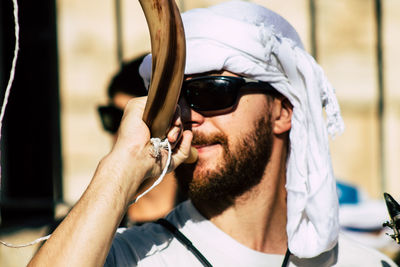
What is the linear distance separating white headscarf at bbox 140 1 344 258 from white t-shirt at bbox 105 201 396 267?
0.49 feet

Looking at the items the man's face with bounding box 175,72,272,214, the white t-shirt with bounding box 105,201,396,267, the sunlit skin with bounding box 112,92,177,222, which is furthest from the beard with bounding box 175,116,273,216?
the sunlit skin with bounding box 112,92,177,222

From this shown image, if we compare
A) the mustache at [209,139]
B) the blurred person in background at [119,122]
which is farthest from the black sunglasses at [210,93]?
the blurred person in background at [119,122]

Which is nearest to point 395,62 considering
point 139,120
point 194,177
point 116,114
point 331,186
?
point 116,114

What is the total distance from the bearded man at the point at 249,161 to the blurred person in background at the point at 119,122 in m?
1.07

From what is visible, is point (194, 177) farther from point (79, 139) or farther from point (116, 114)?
point (79, 139)

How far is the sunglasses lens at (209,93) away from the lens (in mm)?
2162

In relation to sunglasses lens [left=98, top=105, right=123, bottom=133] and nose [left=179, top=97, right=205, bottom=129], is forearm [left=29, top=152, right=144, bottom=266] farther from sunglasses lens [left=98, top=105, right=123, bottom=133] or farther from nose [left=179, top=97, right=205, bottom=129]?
sunglasses lens [left=98, top=105, right=123, bottom=133]

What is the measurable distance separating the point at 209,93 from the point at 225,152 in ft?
0.87

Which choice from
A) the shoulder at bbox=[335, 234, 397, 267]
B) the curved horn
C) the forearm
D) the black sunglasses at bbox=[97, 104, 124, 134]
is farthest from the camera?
the black sunglasses at bbox=[97, 104, 124, 134]

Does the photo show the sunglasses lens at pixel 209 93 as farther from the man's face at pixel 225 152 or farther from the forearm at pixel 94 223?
the forearm at pixel 94 223

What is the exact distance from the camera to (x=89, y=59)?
4.83 metres

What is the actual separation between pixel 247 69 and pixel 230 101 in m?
0.16

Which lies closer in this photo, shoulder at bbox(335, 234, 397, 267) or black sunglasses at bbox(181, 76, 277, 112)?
black sunglasses at bbox(181, 76, 277, 112)

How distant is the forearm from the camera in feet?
4.97
